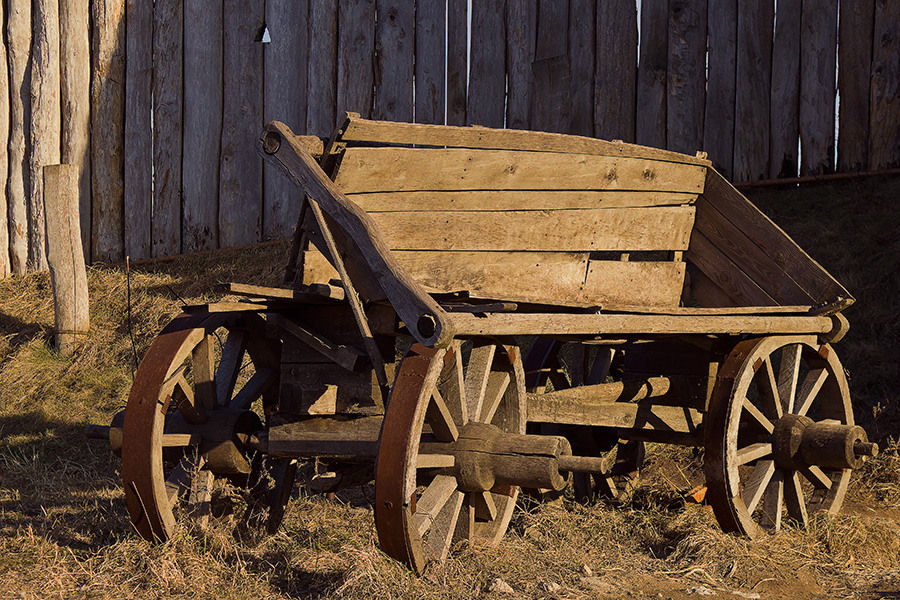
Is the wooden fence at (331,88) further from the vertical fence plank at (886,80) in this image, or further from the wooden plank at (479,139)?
the wooden plank at (479,139)

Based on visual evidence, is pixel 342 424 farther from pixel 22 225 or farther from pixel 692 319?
pixel 22 225

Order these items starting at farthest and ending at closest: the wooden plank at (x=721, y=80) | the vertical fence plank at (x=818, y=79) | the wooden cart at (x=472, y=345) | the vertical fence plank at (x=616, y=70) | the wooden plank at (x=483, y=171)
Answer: the vertical fence plank at (x=616, y=70), the wooden plank at (x=721, y=80), the vertical fence plank at (x=818, y=79), the wooden plank at (x=483, y=171), the wooden cart at (x=472, y=345)

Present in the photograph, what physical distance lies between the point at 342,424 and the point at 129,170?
4693 millimetres

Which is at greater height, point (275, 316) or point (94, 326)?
point (275, 316)

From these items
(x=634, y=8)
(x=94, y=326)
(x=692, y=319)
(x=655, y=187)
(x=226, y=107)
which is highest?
(x=634, y=8)

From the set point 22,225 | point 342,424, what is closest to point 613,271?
point 342,424

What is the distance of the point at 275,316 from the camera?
382 cm

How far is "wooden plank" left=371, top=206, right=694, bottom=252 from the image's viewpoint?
3.79 meters

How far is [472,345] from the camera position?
162 inches

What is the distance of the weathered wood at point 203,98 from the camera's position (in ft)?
24.8

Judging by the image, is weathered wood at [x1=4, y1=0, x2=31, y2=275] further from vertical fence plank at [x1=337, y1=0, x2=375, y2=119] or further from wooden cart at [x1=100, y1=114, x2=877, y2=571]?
wooden cart at [x1=100, y1=114, x2=877, y2=571]

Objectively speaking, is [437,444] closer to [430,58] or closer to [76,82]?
[430,58]

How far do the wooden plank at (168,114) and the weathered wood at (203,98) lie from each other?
68mm

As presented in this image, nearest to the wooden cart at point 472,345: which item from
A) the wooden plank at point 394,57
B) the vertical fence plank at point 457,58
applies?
the vertical fence plank at point 457,58
